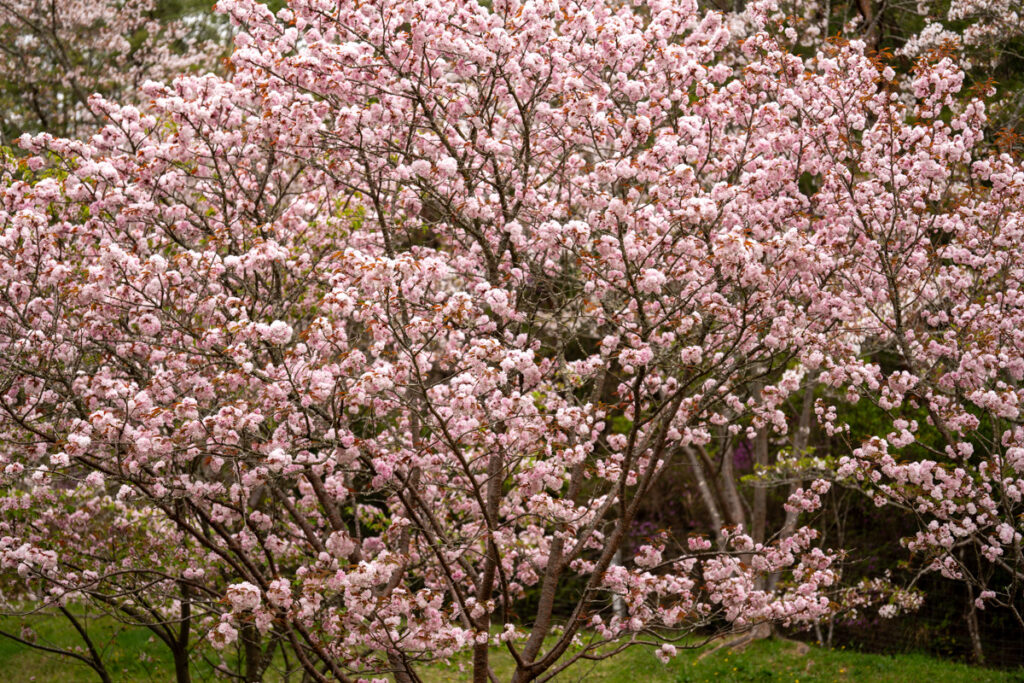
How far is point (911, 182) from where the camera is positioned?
24.1 ft

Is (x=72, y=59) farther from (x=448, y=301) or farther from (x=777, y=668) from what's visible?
(x=777, y=668)

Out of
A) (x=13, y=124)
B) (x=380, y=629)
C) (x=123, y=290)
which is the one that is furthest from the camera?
(x=13, y=124)

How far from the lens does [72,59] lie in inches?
662

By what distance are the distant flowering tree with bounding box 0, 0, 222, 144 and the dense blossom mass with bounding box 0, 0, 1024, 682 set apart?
33.6ft

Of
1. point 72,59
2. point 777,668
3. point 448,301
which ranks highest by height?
point 72,59

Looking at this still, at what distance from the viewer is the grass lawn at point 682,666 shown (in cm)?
954

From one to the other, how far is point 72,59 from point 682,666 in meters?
15.5

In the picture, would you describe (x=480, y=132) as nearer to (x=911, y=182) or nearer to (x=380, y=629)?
(x=380, y=629)

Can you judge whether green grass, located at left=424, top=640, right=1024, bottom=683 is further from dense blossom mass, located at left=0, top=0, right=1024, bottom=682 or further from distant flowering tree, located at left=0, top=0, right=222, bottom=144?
distant flowering tree, located at left=0, top=0, right=222, bottom=144

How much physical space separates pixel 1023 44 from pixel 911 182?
5606 mm

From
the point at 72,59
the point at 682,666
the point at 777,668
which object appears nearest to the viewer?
the point at 777,668

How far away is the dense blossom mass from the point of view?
16.2 ft

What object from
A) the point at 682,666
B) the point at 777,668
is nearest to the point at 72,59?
the point at 682,666

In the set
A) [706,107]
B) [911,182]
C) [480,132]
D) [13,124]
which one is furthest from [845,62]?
[13,124]
